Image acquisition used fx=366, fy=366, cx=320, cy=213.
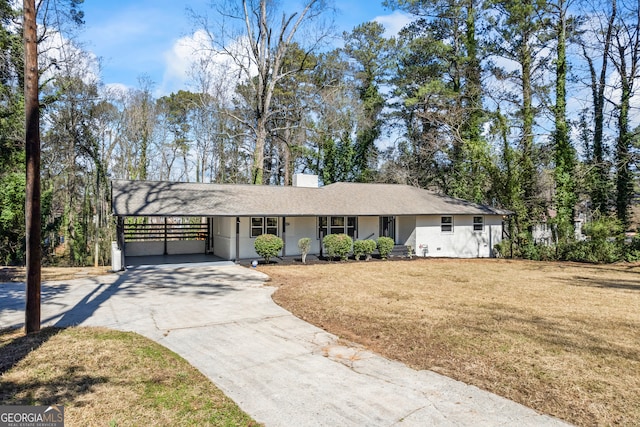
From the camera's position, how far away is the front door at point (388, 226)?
19853 mm

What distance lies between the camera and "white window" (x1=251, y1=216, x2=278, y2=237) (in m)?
16.3

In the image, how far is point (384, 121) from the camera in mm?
29609

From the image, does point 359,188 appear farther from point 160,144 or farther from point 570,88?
point 160,144

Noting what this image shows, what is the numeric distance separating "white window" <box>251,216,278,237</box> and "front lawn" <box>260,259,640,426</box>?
301cm

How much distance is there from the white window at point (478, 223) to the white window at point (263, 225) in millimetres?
11121

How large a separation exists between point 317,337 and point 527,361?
10.4 feet

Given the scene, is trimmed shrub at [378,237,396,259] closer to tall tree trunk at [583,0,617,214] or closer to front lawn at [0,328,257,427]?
tall tree trunk at [583,0,617,214]

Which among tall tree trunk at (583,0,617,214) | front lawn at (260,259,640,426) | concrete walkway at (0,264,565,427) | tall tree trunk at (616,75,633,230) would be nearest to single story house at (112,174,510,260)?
front lawn at (260,259,640,426)

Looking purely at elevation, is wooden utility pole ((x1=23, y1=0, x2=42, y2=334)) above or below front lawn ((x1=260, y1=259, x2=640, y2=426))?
above

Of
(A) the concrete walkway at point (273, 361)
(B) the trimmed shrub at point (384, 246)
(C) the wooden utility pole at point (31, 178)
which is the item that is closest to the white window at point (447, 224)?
(B) the trimmed shrub at point (384, 246)

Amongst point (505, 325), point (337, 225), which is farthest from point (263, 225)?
point (505, 325)

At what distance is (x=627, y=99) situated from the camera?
60.6 feet

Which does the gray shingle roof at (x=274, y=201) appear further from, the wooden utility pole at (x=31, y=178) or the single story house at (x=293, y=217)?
the wooden utility pole at (x=31, y=178)

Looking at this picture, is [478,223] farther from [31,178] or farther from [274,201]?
[31,178]
